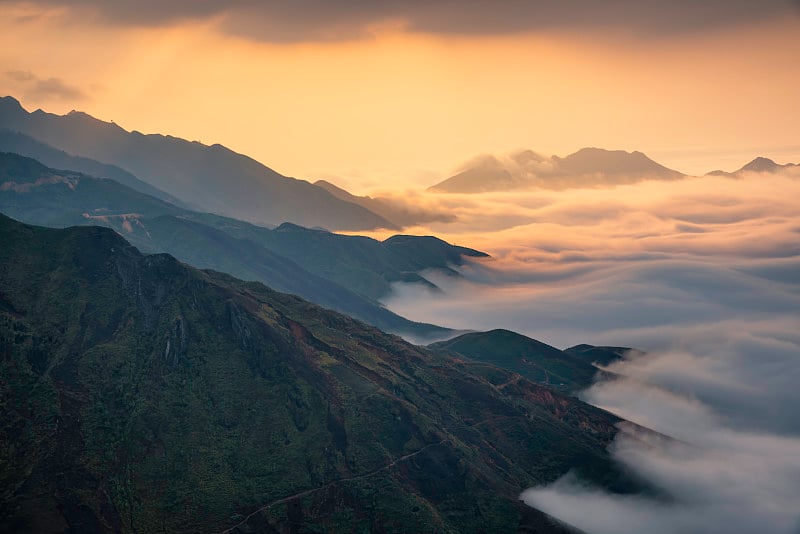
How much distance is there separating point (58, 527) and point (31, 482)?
15646 millimetres

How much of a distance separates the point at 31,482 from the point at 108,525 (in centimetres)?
2173

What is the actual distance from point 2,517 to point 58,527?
40.6 feet

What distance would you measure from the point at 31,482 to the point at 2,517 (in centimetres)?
1349

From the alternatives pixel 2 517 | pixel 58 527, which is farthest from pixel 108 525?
pixel 2 517

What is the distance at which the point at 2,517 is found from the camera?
186 metres

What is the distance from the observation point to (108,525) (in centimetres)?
19800

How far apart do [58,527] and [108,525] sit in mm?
11997

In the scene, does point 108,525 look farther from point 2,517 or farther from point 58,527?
point 2,517

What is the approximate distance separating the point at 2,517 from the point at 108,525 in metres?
24.0

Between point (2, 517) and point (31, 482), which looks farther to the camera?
point (31, 482)

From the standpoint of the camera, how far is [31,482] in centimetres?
19875
